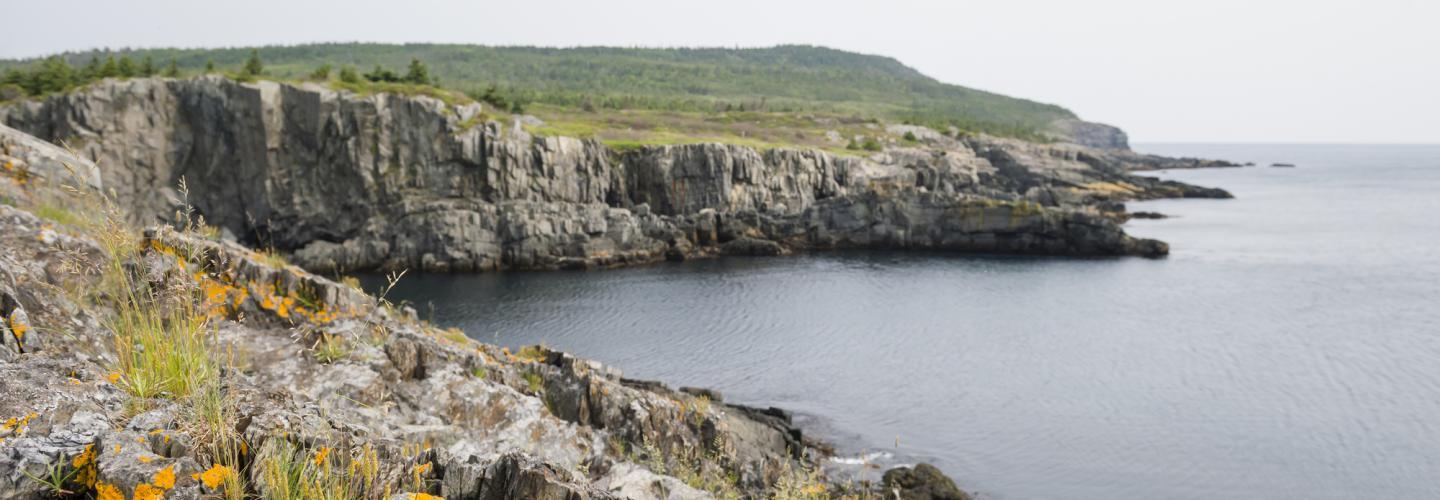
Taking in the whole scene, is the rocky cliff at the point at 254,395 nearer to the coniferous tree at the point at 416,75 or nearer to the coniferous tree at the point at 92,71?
the coniferous tree at the point at 416,75

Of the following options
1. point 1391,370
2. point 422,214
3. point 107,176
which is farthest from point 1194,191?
point 107,176

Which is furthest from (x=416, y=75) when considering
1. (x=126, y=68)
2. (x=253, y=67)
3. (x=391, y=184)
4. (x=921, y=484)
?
(x=921, y=484)

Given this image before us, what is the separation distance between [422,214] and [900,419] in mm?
47499

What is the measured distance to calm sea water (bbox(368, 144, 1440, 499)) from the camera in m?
27.7

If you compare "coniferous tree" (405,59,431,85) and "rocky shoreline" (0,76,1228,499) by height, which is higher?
"coniferous tree" (405,59,431,85)

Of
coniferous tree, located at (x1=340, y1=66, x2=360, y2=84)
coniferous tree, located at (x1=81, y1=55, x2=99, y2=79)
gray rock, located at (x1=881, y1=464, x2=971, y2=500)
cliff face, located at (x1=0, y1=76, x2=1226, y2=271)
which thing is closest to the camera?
gray rock, located at (x1=881, y1=464, x2=971, y2=500)

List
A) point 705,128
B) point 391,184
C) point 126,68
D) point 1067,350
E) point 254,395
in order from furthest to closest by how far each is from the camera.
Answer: point 705,128 → point 391,184 → point 126,68 → point 1067,350 → point 254,395

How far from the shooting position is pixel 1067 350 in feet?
139

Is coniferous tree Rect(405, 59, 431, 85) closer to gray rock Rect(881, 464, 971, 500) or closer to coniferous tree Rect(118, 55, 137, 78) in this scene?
coniferous tree Rect(118, 55, 137, 78)

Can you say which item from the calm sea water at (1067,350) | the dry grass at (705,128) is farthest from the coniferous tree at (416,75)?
the calm sea water at (1067,350)

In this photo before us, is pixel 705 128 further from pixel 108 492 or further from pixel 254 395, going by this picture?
pixel 108 492

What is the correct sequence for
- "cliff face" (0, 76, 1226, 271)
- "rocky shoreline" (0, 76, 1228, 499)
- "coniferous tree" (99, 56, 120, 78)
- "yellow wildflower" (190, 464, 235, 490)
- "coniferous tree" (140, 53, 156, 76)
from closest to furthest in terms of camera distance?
1. "yellow wildflower" (190, 464, 235, 490)
2. "rocky shoreline" (0, 76, 1228, 499)
3. "cliff face" (0, 76, 1226, 271)
4. "coniferous tree" (99, 56, 120, 78)
5. "coniferous tree" (140, 53, 156, 76)

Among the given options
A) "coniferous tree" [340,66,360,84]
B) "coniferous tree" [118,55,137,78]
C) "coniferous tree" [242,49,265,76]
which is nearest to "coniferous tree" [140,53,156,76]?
"coniferous tree" [118,55,137,78]

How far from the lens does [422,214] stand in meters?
66.2
